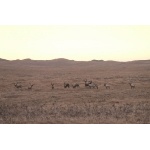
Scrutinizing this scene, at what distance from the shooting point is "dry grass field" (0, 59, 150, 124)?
10281 mm

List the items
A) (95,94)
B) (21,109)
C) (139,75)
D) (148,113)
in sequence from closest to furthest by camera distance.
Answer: (148,113)
(21,109)
(139,75)
(95,94)

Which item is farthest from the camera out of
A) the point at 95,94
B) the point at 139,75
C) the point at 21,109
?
the point at 95,94

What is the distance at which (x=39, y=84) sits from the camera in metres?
13.9

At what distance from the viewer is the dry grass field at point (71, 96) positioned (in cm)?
1028

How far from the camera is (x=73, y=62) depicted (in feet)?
37.2

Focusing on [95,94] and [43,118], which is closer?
[43,118]

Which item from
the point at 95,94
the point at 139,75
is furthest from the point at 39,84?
the point at 139,75

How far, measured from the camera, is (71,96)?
12.9m

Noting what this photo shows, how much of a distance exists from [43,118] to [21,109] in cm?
100
